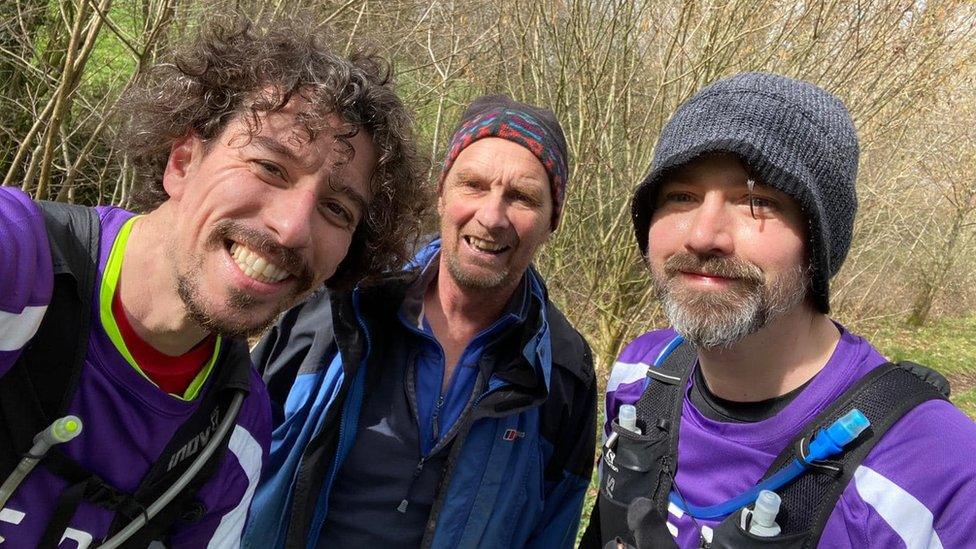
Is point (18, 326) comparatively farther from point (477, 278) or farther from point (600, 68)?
point (600, 68)

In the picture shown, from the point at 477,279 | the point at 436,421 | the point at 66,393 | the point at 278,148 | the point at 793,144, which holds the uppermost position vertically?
the point at 793,144


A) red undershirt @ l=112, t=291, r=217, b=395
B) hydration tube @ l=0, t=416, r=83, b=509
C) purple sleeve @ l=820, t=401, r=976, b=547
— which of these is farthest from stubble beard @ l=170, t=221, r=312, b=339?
purple sleeve @ l=820, t=401, r=976, b=547

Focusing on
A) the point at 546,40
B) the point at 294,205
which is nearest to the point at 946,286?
the point at 546,40

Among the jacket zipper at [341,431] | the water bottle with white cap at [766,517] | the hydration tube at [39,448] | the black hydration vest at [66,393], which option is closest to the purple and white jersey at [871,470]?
the water bottle with white cap at [766,517]

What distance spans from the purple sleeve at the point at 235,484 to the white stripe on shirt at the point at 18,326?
564mm

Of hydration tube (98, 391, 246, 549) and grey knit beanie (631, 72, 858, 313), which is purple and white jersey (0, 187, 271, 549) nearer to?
hydration tube (98, 391, 246, 549)

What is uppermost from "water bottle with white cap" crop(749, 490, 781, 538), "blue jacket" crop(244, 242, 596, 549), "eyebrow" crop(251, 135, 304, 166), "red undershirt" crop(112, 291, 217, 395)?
"eyebrow" crop(251, 135, 304, 166)

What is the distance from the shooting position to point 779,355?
170cm

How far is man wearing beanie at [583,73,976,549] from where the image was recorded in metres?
1.39

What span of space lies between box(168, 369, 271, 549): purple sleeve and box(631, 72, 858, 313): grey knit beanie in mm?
1361

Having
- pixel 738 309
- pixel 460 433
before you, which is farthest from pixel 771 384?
Result: pixel 460 433

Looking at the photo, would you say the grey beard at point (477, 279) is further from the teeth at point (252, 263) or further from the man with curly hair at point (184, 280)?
the teeth at point (252, 263)

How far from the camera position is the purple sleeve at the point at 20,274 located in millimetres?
1259

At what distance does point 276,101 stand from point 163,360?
76 centimetres
